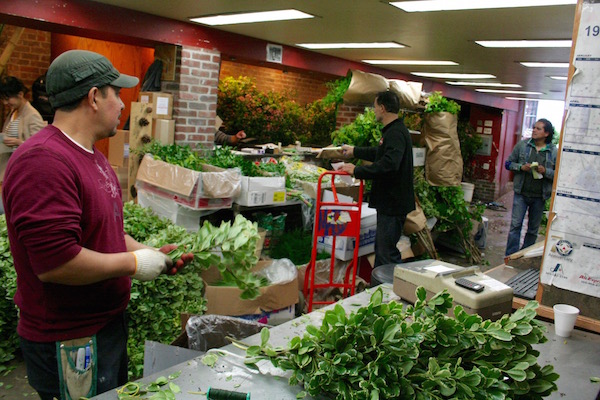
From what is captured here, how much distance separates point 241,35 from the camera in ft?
20.9

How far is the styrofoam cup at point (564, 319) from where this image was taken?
7.13ft

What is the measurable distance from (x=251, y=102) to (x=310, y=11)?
383cm

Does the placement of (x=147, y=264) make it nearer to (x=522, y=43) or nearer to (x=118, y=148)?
(x=118, y=148)

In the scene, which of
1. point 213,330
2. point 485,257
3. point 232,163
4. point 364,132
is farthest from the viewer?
point 485,257

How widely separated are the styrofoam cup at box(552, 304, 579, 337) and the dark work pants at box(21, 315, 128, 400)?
5.87ft

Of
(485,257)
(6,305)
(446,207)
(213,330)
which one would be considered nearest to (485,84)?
(485,257)

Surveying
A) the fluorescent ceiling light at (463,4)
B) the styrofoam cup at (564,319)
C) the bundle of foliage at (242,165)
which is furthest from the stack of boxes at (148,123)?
the styrofoam cup at (564,319)

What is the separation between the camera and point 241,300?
3846 mm

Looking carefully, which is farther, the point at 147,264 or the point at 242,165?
the point at 242,165

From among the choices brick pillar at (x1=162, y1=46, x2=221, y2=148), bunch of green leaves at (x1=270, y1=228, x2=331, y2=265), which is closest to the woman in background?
brick pillar at (x1=162, y1=46, x2=221, y2=148)

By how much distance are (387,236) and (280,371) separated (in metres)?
3.34

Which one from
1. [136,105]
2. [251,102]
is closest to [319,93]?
[251,102]

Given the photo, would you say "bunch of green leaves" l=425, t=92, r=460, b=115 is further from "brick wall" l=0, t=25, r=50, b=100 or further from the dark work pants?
"brick wall" l=0, t=25, r=50, b=100

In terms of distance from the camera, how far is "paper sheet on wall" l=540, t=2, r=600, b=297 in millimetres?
2146
